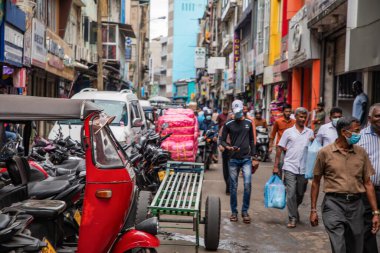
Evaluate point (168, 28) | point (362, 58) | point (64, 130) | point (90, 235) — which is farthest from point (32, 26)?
point (168, 28)

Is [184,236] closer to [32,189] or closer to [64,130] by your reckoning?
[32,189]

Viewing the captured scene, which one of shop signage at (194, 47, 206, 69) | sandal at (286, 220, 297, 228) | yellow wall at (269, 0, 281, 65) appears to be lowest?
sandal at (286, 220, 297, 228)

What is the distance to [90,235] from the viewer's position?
17.9 feet

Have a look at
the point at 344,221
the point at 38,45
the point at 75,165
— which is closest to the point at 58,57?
the point at 38,45

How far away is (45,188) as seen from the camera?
6074mm

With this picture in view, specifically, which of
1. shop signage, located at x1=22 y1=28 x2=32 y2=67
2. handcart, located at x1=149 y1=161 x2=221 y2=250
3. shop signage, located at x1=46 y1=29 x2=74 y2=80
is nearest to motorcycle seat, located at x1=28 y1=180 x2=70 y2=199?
handcart, located at x1=149 y1=161 x2=221 y2=250

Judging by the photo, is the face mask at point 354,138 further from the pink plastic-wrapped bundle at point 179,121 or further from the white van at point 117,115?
the pink plastic-wrapped bundle at point 179,121

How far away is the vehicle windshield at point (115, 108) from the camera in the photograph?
47.3 ft

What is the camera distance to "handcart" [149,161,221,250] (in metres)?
6.80

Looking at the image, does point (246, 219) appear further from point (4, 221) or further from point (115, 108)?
point (115, 108)

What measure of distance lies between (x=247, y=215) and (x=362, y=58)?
15.5 ft

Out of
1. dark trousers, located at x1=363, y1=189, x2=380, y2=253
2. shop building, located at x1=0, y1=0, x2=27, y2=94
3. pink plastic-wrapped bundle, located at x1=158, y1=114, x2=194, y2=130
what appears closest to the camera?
dark trousers, located at x1=363, y1=189, x2=380, y2=253

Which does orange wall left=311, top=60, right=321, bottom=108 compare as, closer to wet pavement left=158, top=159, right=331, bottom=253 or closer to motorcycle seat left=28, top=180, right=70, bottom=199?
wet pavement left=158, top=159, right=331, bottom=253

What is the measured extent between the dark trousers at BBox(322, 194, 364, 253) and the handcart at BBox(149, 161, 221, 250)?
4.74 feet
